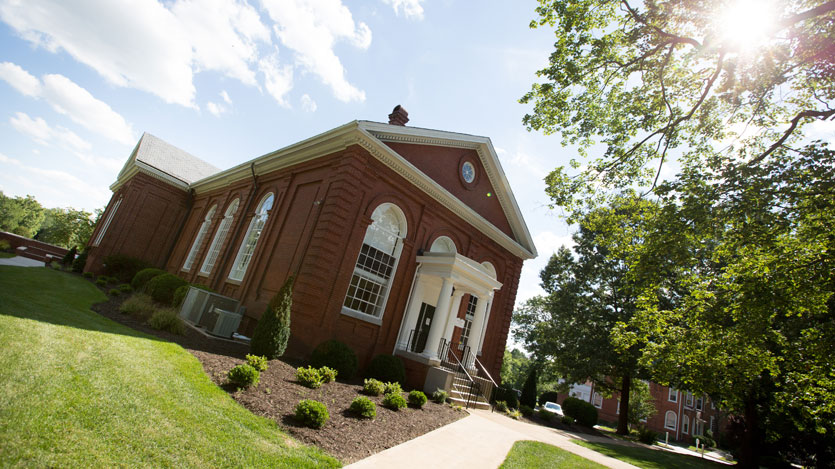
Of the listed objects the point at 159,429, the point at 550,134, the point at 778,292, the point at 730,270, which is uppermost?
the point at 550,134

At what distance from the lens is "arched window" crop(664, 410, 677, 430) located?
134 feet

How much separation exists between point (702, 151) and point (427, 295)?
31.7 feet

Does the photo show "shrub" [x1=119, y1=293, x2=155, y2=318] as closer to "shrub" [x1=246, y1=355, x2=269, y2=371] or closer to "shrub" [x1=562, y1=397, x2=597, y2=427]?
"shrub" [x1=246, y1=355, x2=269, y2=371]

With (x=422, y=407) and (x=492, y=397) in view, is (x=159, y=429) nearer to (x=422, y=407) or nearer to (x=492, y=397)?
(x=422, y=407)

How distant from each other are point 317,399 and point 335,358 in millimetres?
2876

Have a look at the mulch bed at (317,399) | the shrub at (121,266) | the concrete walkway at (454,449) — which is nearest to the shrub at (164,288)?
the mulch bed at (317,399)

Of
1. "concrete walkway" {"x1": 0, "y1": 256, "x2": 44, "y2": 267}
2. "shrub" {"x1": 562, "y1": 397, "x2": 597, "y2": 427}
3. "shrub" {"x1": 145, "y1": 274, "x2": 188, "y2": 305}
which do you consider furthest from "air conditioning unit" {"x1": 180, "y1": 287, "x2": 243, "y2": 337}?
"shrub" {"x1": 562, "y1": 397, "x2": 597, "y2": 427}

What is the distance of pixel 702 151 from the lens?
10195 millimetres

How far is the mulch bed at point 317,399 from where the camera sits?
578cm

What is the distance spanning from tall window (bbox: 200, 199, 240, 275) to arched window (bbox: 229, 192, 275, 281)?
8.26ft

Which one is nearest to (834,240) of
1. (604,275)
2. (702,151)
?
(702,151)

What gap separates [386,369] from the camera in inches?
447

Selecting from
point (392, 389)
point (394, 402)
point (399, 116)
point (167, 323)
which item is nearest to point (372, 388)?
point (392, 389)

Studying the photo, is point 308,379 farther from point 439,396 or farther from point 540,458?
point 540,458
